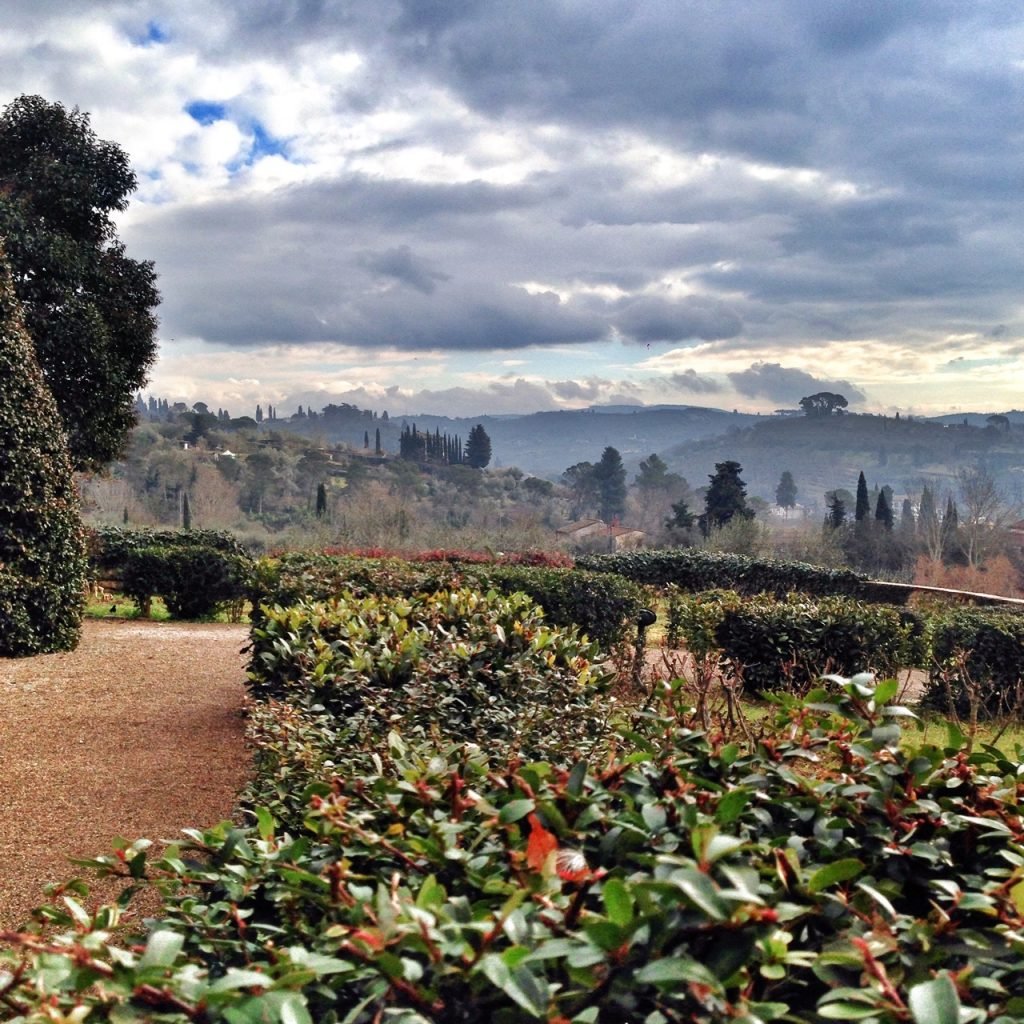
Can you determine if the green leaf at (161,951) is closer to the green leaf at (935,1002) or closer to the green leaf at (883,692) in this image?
the green leaf at (935,1002)

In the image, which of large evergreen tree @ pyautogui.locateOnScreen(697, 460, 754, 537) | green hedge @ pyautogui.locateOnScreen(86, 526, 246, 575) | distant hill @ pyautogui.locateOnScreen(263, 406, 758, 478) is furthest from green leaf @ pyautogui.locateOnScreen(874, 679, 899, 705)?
distant hill @ pyautogui.locateOnScreen(263, 406, 758, 478)

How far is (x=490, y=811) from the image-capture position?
153cm

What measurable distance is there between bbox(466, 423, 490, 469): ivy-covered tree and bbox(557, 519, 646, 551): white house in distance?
92.9 feet

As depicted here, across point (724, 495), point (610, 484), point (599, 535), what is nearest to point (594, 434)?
point (610, 484)

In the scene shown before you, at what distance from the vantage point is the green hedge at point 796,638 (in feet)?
28.9

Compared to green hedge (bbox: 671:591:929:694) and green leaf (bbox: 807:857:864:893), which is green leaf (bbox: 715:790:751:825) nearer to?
green leaf (bbox: 807:857:864:893)

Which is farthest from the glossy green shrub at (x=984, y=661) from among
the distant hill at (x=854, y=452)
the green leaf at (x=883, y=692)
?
the distant hill at (x=854, y=452)

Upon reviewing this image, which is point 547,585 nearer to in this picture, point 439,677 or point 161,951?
point 439,677

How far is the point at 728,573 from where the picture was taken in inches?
627

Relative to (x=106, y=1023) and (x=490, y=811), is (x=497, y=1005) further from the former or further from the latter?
(x=106, y=1023)

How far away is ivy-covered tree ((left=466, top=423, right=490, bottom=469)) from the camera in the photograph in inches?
3497

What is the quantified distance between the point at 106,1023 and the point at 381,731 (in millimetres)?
2147

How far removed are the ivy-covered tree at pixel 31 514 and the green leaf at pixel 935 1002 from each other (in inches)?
348

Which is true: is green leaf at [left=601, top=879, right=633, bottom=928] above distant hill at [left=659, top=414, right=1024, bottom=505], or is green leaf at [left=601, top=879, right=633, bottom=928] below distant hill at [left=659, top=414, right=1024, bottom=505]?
below
